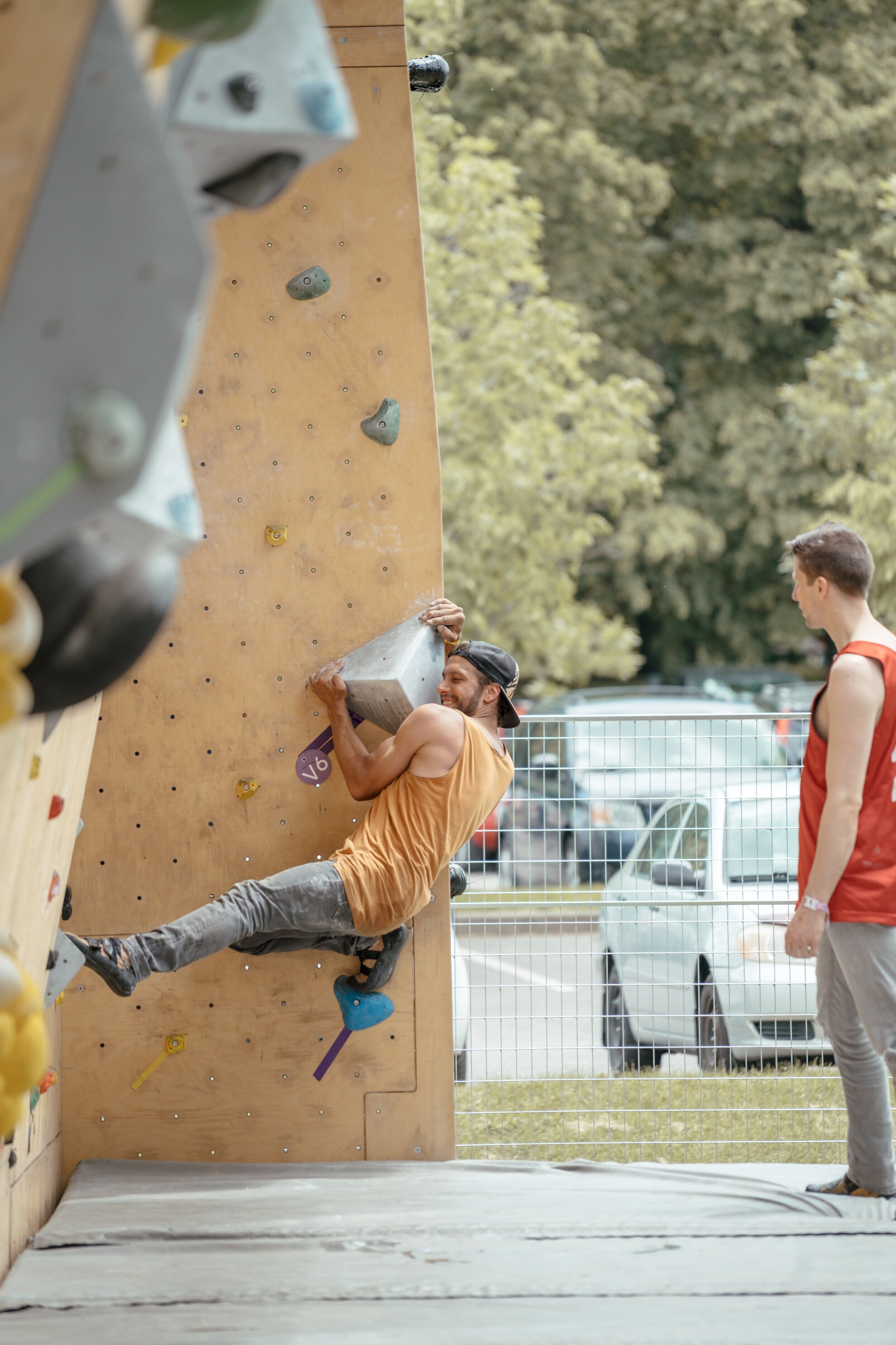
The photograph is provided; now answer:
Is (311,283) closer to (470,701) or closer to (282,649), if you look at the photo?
(282,649)

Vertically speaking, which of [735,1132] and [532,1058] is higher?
[532,1058]

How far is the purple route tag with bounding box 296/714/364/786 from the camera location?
4.87m

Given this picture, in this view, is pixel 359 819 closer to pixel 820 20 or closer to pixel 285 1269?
pixel 285 1269

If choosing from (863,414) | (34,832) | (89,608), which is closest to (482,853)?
(34,832)

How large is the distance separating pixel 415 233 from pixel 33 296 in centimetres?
356

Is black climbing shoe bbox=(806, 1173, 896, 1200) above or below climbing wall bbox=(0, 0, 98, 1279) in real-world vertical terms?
below

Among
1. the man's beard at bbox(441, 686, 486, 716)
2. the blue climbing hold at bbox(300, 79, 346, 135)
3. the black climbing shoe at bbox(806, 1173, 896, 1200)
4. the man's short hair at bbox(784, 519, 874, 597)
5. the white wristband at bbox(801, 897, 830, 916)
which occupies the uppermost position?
the blue climbing hold at bbox(300, 79, 346, 135)

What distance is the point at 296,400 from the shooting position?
4.88 m

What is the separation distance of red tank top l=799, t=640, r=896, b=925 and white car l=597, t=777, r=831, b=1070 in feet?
3.80

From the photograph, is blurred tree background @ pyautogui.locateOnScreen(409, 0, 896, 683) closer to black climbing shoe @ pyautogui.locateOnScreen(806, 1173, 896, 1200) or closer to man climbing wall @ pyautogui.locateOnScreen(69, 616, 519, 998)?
man climbing wall @ pyautogui.locateOnScreen(69, 616, 519, 998)

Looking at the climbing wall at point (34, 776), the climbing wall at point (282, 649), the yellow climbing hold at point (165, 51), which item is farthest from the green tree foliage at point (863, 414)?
the yellow climbing hold at point (165, 51)

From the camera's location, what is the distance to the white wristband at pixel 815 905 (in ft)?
13.5

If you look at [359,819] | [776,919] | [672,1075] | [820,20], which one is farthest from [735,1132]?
[820,20]

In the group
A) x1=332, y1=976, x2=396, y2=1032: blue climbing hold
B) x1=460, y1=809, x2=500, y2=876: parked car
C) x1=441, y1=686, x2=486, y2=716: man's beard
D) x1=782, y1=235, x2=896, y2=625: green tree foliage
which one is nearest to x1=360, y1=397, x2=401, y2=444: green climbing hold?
x1=441, y1=686, x2=486, y2=716: man's beard
